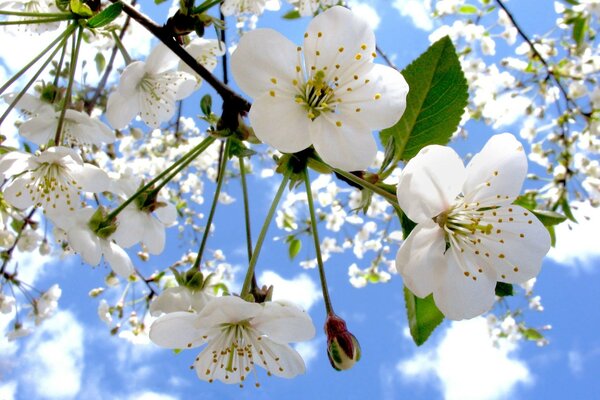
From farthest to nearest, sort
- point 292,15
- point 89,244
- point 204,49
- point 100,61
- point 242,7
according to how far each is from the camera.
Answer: point 292,15 < point 100,61 < point 242,7 < point 204,49 < point 89,244

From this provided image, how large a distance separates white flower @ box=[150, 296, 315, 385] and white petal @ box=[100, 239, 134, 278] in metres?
0.28

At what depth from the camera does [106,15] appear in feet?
2.90

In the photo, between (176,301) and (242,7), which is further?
(242,7)

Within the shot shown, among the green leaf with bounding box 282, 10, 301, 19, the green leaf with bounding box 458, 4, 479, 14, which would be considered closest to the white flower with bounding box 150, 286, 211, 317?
the green leaf with bounding box 282, 10, 301, 19

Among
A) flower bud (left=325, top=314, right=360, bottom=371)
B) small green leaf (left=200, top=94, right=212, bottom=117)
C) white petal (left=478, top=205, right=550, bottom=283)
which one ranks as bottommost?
flower bud (left=325, top=314, right=360, bottom=371)

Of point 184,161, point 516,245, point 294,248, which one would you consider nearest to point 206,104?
point 184,161

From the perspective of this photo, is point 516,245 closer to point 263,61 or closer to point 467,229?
point 467,229

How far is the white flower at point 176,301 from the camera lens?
0.93 m

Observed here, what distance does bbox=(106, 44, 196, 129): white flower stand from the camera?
1.13m

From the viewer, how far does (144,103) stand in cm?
125

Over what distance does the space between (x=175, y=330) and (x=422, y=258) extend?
0.41 metres

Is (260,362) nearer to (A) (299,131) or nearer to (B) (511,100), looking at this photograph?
(A) (299,131)

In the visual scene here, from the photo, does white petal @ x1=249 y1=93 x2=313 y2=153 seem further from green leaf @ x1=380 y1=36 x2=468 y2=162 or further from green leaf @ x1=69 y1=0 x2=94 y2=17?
green leaf @ x1=69 y1=0 x2=94 y2=17

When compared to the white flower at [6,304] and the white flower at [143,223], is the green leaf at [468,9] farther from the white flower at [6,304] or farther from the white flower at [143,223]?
the white flower at [6,304]
